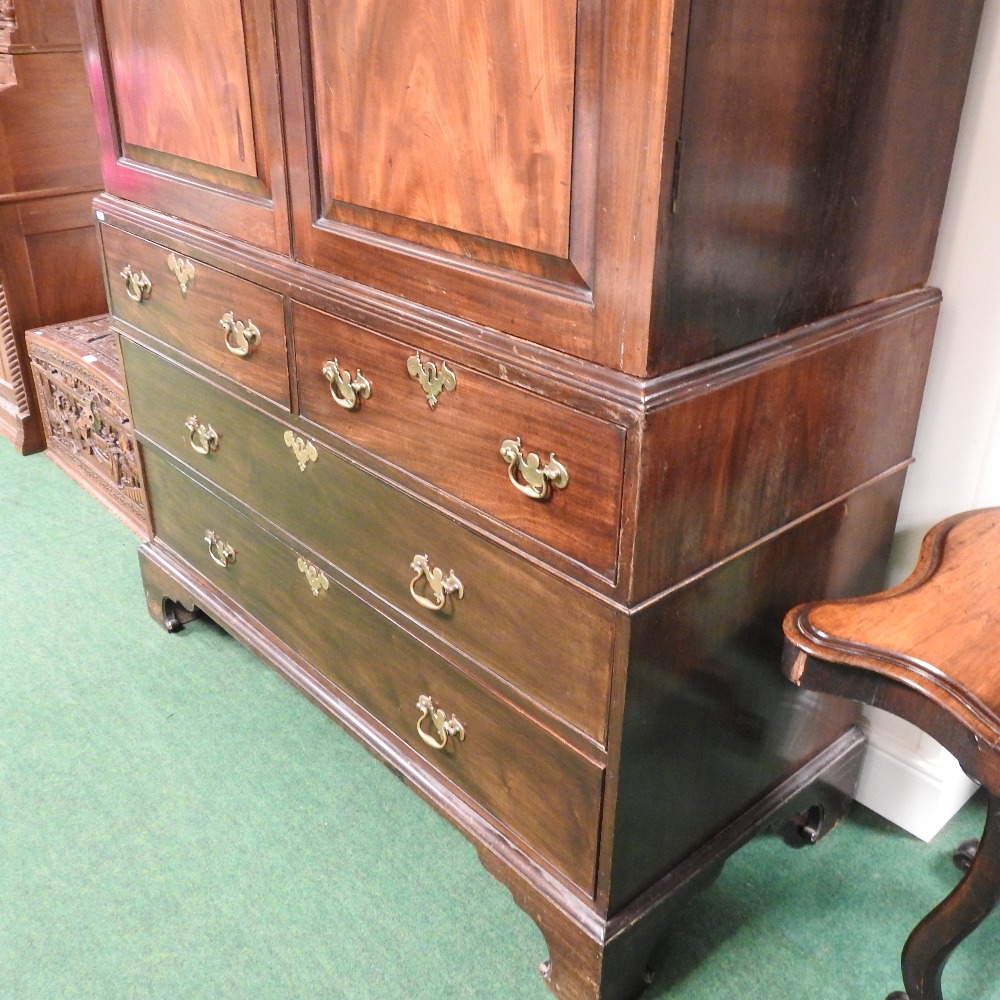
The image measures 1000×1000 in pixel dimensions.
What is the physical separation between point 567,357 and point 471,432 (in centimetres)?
19

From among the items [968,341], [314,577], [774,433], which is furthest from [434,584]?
[968,341]

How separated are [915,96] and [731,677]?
741 mm

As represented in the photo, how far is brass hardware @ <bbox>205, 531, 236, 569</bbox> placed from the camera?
190 centimetres

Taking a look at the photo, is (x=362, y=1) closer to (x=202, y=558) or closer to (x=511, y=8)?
(x=511, y=8)

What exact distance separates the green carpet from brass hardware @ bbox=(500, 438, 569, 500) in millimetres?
780

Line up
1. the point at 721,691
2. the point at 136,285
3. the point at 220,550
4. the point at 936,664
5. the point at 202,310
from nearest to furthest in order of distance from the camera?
the point at 936,664, the point at 721,691, the point at 202,310, the point at 136,285, the point at 220,550

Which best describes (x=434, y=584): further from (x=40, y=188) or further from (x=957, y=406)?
(x=40, y=188)

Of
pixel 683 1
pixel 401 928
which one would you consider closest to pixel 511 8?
pixel 683 1

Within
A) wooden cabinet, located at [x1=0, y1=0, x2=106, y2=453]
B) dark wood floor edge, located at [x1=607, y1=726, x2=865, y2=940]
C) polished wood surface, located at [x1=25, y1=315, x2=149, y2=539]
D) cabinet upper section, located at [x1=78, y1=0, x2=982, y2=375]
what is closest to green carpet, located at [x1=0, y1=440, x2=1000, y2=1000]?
dark wood floor edge, located at [x1=607, y1=726, x2=865, y2=940]

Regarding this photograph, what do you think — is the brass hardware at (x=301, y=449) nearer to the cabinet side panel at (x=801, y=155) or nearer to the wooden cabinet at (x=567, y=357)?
the wooden cabinet at (x=567, y=357)

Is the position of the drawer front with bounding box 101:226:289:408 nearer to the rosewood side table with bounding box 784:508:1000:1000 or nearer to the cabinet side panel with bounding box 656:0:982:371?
the cabinet side panel with bounding box 656:0:982:371

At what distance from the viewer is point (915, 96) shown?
1.13 metres

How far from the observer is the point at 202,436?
1790mm

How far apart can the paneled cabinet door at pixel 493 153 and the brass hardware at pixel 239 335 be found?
0.25m
